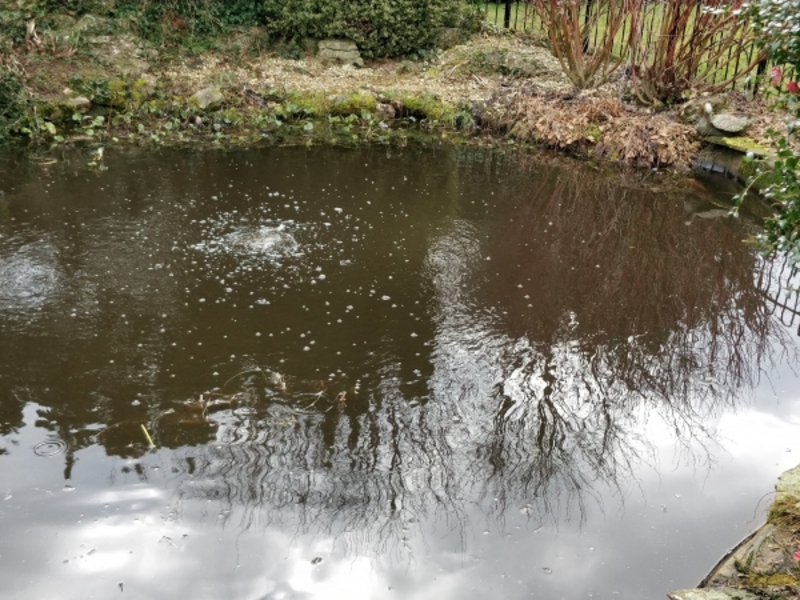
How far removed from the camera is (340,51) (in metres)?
12.2

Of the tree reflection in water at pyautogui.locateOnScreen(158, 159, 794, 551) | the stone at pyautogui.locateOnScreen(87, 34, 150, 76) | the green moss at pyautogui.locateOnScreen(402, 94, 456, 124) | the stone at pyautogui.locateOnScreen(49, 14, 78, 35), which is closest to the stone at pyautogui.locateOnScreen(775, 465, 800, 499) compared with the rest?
the tree reflection in water at pyautogui.locateOnScreen(158, 159, 794, 551)

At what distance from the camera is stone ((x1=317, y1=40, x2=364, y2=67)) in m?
12.2

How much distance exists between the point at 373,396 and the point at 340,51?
8.92 meters

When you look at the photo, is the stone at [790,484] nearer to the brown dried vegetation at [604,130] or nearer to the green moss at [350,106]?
the brown dried vegetation at [604,130]

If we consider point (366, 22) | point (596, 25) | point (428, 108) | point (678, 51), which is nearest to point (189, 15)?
point (366, 22)

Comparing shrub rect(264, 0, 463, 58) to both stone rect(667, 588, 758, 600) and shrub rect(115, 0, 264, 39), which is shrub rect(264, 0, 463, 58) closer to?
shrub rect(115, 0, 264, 39)

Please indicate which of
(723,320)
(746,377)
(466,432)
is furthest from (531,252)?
(466,432)

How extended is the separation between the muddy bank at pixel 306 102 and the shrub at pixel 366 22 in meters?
0.34

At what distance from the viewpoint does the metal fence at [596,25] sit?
10219 millimetres

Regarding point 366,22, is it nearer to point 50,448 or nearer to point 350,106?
point 350,106

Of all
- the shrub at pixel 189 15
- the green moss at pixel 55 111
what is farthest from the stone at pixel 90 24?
the green moss at pixel 55 111

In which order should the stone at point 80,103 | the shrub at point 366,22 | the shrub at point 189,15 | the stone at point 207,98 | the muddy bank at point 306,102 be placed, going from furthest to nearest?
the shrub at point 366,22 < the shrub at point 189,15 < the stone at point 207,98 < the stone at point 80,103 < the muddy bank at point 306,102

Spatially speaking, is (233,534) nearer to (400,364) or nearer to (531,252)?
(400,364)

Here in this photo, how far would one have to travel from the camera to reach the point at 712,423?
4621 mm
